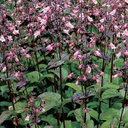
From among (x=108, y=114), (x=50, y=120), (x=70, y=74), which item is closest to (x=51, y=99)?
(x=70, y=74)

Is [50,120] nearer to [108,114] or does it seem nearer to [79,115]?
[79,115]

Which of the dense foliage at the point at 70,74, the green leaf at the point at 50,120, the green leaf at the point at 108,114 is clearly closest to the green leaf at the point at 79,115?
the dense foliage at the point at 70,74

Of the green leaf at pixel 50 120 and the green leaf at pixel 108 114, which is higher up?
the green leaf at pixel 108 114

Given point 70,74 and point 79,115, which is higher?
point 70,74

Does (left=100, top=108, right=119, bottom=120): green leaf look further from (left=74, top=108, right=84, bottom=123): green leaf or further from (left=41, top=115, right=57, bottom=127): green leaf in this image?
(left=41, top=115, right=57, bottom=127): green leaf

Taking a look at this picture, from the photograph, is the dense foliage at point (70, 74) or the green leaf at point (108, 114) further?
the green leaf at point (108, 114)

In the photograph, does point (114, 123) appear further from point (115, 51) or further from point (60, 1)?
point (60, 1)

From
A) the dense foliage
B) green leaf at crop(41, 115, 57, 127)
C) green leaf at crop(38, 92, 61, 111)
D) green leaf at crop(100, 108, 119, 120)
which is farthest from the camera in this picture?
green leaf at crop(41, 115, 57, 127)

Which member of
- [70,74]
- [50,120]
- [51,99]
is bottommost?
[50,120]

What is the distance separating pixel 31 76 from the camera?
5727mm

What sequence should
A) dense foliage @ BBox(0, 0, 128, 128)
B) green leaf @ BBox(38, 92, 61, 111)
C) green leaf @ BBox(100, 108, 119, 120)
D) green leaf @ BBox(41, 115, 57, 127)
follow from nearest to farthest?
dense foliage @ BBox(0, 0, 128, 128), green leaf @ BBox(38, 92, 61, 111), green leaf @ BBox(100, 108, 119, 120), green leaf @ BBox(41, 115, 57, 127)

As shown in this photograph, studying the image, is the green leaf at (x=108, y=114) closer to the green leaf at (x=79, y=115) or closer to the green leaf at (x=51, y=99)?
the green leaf at (x=79, y=115)

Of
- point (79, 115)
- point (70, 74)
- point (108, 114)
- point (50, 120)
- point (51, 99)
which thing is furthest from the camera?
point (50, 120)

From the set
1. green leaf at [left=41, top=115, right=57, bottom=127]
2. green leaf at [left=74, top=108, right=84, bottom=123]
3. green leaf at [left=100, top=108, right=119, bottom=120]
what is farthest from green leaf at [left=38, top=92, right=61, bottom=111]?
green leaf at [left=100, top=108, right=119, bottom=120]
